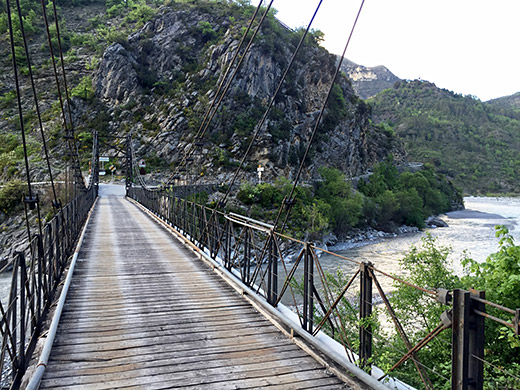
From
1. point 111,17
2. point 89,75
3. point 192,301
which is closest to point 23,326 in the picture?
point 192,301

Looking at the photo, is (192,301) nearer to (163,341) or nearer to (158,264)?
(163,341)

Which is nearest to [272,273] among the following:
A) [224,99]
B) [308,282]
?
[308,282]

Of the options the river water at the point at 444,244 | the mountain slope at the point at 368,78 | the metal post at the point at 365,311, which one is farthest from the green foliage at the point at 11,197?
the mountain slope at the point at 368,78

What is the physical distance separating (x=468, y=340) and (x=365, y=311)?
100cm

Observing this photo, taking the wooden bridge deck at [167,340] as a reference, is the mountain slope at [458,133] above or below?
above

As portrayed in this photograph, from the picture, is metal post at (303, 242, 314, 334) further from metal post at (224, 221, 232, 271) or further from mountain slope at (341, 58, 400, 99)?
mountain slope at (341, 58, 400, 99)

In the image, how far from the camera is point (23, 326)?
10.4ft

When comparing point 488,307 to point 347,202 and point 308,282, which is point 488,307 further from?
point 347,202

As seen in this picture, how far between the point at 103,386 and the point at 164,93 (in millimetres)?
42269

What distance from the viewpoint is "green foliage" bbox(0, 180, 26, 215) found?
24.7 m

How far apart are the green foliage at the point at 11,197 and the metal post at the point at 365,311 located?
2695cm

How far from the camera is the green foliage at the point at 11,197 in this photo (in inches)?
971

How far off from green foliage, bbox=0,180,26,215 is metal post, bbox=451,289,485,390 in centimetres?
2791

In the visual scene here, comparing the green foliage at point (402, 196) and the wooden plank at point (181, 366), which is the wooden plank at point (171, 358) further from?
the green foliage at point (402, 196)
